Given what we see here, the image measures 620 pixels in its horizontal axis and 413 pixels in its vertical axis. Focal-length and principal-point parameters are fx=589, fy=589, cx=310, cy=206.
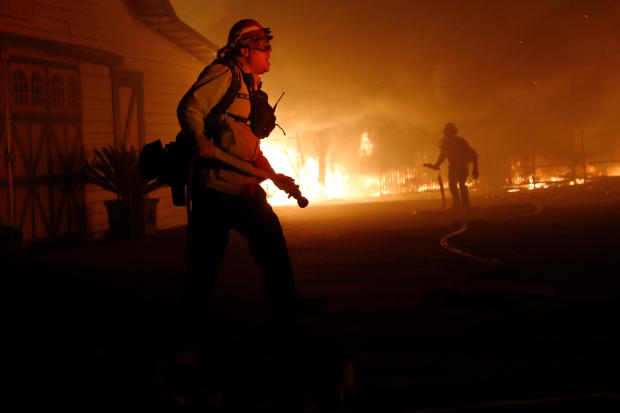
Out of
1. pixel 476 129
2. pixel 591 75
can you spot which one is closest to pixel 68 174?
pixel 476 129

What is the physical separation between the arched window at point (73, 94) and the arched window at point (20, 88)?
2.80 feet

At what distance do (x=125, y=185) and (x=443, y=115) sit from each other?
66.5 ft

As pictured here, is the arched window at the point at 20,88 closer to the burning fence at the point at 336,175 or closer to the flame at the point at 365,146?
the burning fence at the point at 336,175

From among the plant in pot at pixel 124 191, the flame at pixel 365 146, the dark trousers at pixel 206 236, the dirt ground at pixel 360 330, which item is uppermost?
the flame at pixel 365 146

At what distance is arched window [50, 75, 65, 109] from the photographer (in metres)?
10.2

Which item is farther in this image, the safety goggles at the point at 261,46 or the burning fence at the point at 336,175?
the burning fence at the point at 336,175

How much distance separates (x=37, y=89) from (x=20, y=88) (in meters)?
0.31

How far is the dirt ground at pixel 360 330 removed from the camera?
7.82 ft

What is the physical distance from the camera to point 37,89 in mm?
9898

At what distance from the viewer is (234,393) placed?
2.39m

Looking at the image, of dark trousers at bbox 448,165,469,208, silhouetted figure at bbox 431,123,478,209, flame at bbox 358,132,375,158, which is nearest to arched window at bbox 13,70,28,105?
silhouetted figure at bbox 431,123,478,209

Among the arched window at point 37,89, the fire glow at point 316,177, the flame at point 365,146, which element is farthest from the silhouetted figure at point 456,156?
the flame at point 365,146

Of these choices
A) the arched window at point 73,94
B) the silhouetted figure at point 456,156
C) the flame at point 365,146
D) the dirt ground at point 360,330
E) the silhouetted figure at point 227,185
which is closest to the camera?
the dirt ground at point 360,330

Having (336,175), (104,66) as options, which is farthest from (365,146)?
(104,66)
